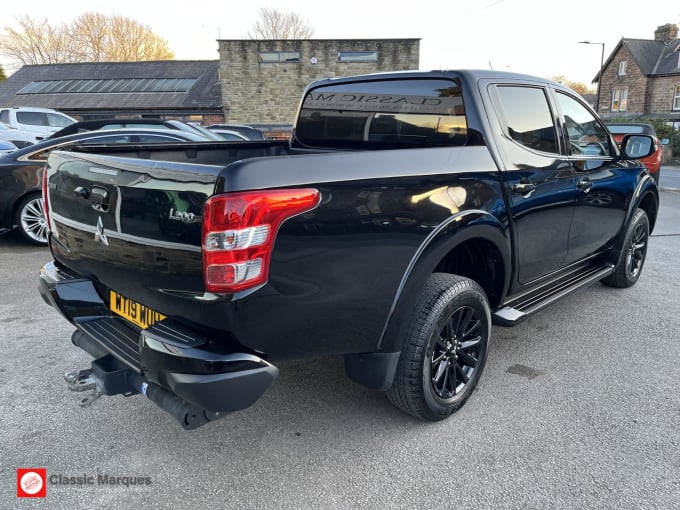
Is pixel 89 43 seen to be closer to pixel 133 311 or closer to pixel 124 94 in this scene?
pixel 124 94

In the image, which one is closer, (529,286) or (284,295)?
(284,295)

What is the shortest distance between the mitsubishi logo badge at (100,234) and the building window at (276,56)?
28022 millimetres

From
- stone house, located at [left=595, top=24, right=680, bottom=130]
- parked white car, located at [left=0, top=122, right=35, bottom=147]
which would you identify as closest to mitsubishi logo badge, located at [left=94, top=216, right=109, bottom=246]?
parked white car, located at [left=0, top=122, right=35, bottom=147]

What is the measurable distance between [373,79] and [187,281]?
2163mm

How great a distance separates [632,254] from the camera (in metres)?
4.84

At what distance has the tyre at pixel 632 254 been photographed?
4473mm

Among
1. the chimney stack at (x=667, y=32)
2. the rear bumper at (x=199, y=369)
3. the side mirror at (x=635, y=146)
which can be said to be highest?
the chimney stack at (x=667, y=32)

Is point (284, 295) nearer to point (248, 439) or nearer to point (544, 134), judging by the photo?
point (248, 439)

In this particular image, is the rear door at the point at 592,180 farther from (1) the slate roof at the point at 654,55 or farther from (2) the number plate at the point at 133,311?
(1) the slate roof at the point at 654,55

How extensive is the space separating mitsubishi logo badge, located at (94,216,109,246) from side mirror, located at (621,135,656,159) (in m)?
4.04

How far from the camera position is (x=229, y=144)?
3.66 meters

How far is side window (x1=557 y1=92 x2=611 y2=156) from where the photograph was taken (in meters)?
3.56

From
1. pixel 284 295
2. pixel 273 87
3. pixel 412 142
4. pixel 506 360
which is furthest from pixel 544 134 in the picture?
pixel 273 87

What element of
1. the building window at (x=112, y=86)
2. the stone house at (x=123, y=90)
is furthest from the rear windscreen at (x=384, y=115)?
the building window at (x=112, y=86)
